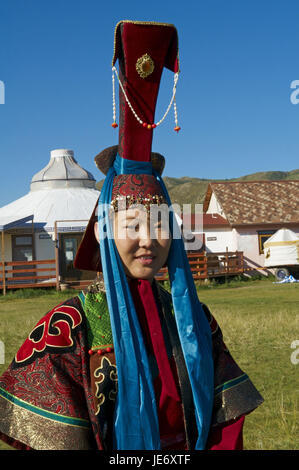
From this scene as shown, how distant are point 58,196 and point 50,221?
2.55m

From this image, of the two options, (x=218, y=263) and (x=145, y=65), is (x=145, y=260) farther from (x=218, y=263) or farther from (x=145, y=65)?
(x=218, y=263)

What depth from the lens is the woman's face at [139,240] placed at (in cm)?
256

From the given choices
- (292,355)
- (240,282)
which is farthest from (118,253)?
(240,282)

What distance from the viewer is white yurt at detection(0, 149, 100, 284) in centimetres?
2212

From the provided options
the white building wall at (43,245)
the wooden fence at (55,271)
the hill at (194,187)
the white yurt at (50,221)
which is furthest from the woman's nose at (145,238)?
the hill at (194,187)

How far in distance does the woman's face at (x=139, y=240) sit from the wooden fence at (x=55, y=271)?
16.4 meters

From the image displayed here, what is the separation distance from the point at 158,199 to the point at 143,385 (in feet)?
2.95

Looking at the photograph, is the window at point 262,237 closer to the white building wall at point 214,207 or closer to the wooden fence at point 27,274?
the white building wall at point 214,207

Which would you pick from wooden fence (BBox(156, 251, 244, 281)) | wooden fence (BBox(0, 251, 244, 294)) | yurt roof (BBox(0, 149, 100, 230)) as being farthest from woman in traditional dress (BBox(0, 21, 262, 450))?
wooden fence (BBox(156, 251, 244, 281))

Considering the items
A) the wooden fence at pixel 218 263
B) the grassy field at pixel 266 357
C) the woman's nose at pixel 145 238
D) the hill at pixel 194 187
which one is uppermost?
the hill at pixel 194 187

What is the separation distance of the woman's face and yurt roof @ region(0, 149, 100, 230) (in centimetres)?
1931

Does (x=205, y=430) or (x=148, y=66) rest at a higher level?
(x=148, y=66)

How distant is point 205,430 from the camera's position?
2422 millimetres

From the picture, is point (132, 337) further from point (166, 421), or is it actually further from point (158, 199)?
point (158, 199)
